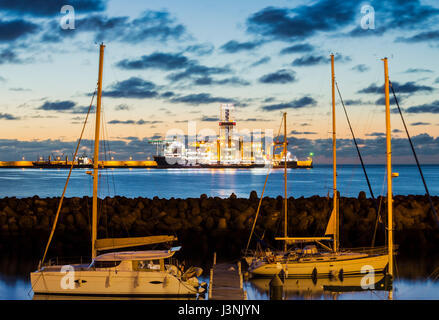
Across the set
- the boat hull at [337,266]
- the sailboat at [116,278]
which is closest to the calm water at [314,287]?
the boat hull at [337,266]

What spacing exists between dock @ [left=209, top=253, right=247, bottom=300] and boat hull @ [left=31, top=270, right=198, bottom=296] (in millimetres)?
1099

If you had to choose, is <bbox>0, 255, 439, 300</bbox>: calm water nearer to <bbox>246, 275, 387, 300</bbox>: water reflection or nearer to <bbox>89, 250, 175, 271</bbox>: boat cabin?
<bbox>246, 275, 387, 300</bbox>: water reflection

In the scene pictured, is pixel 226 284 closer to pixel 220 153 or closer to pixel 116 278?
pixel 116 278

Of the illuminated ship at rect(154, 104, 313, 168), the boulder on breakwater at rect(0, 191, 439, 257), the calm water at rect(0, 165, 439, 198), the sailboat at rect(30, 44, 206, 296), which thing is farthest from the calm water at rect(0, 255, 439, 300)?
the illuminated ship at rect(154, 104, 313, 168)

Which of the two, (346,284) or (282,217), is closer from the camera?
(346,284)

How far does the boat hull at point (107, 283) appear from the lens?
11352 millimetres

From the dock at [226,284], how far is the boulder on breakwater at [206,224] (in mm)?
4302

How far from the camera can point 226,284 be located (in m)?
12.2

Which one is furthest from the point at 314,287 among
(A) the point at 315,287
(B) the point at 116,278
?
(B) the point at 116,278
